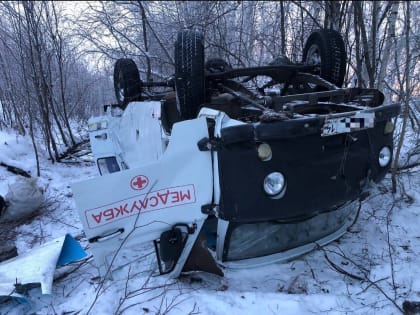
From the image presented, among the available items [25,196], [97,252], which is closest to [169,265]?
[97,252]

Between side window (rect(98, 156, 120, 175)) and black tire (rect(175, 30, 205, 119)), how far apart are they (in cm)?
218

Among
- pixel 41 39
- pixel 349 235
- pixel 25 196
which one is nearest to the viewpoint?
pixel 349 235

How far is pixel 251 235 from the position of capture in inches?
106

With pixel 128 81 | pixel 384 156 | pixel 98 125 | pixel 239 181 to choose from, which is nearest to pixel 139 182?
pixel 239 181

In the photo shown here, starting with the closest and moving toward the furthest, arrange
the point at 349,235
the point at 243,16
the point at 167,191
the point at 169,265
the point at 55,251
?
the point at 167,191, the point at 169,265, the point at 55,251, the point at 349,235, the point at 243,16

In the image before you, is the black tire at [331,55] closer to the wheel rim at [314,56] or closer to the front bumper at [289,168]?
the wheel rim at [314,56]

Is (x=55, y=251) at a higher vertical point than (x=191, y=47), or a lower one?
lower

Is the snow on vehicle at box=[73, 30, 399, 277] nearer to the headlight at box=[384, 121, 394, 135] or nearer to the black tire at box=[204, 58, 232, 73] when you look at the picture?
the headlight at box=[384, 121, 394, 135]

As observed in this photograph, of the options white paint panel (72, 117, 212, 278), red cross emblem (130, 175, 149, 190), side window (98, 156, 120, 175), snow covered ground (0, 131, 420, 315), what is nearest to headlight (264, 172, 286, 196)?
white paint panel (72, 117, 212, 278)

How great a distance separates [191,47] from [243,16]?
5.76 m

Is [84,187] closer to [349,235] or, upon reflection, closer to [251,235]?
[251,235]

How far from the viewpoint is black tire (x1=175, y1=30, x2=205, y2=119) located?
9.59 ft

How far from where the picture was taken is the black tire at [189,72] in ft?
9.59

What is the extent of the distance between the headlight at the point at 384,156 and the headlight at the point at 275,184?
1.02 metres
